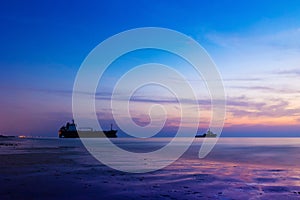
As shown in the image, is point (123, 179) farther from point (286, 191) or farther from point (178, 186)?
point (286, 191)

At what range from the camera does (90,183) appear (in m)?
17.1

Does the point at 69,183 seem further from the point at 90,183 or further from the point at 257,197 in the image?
the point at 257,197

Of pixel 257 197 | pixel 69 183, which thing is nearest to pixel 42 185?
pixel 69 183

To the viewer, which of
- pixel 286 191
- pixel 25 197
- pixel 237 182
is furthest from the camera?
pixel 237 182

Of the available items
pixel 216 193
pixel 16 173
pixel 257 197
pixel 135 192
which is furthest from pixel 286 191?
pixel 16 173

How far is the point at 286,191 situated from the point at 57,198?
10303 millimetres

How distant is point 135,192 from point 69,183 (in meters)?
4.10

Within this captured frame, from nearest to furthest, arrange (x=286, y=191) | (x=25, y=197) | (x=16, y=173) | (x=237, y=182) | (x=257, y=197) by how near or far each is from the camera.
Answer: (x=25, y=197) < (x=257, y=197) < (x=286, y=191) < (x=237, y=182) < (x=16, y=173)

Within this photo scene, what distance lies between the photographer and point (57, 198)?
13.1 m

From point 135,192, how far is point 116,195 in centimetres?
109

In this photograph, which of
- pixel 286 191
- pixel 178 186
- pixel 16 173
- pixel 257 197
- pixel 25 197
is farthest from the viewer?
pixel 16 173

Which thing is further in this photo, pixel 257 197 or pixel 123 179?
pixel 123 179

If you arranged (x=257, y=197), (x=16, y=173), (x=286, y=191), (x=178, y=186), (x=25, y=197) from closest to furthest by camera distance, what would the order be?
(x=25, y=197), (x=257, y=197), (x=286, y=191), (x=178, y=186), (x=16, y=173)

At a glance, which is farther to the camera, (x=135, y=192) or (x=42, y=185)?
(x=42, y=185)
